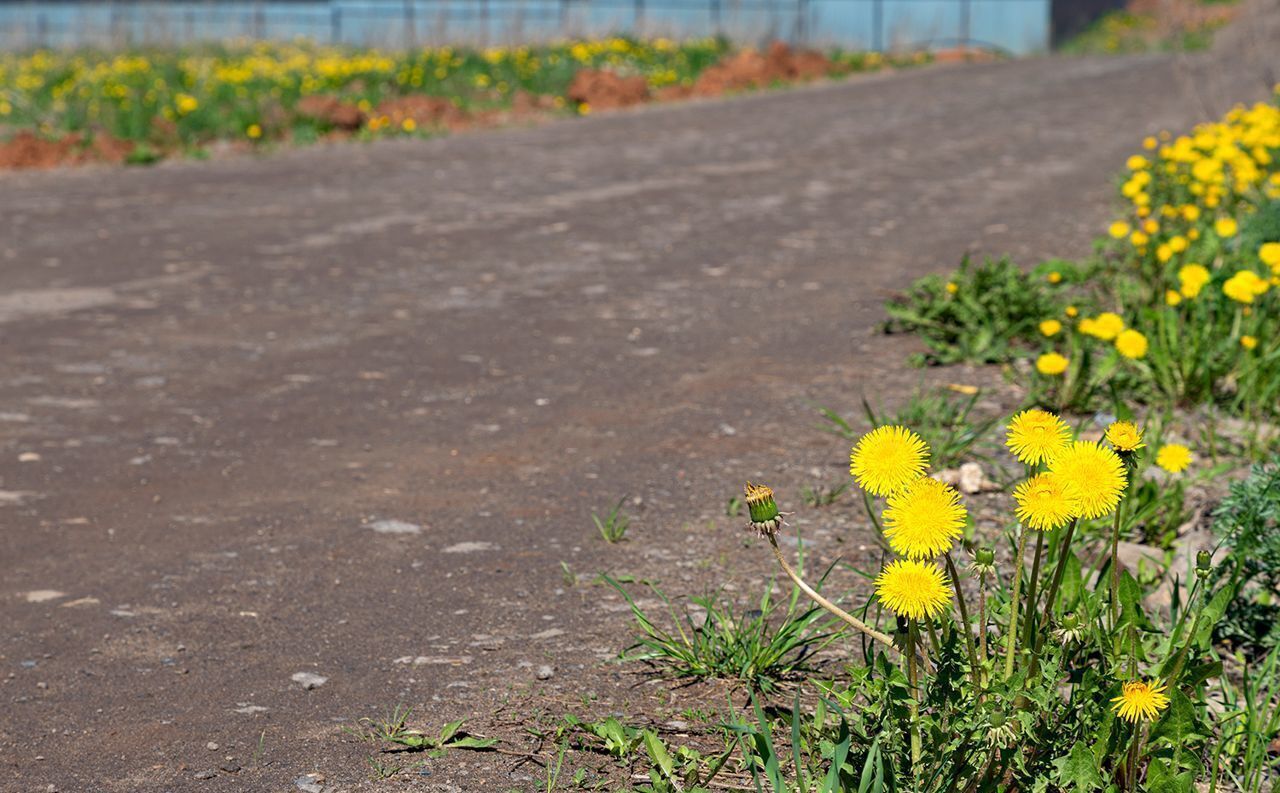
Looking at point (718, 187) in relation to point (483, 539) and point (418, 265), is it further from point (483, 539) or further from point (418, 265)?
point (483, 539)

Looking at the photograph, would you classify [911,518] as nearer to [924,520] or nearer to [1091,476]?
[924,520]

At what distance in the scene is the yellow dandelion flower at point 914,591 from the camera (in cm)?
187

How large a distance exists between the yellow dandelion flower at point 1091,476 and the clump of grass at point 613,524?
1.62 metres

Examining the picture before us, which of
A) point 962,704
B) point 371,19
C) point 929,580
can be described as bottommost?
point 962,704

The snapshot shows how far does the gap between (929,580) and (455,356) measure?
3.76m

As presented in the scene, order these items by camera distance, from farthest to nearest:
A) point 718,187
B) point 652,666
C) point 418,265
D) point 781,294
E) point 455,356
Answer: point 718,187 < point 418,265 < point 781,294 < point 455,356 < point 652,666

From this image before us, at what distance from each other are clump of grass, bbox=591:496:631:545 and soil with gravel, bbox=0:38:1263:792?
0.05 metres

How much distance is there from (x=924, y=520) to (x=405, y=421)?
3.01 metres

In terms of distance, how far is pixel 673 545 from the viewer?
3543 millimetres

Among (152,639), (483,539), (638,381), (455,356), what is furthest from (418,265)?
(152,639)

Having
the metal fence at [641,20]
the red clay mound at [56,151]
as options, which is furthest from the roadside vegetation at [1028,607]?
the metal fence at [641,20]

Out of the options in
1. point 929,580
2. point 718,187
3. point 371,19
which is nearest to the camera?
point 929,580

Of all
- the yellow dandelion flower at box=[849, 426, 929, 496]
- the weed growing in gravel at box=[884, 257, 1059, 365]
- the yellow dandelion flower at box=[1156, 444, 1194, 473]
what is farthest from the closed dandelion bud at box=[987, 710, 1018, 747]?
the weed growing in gravel at box=[884, 257, 1059, 365]

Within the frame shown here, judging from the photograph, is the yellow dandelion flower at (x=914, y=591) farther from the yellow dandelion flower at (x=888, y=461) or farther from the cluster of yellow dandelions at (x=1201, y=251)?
the cluster of yellow dandelions at (x=1201, y=251)
